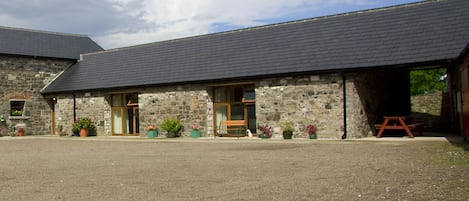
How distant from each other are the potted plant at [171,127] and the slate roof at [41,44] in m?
10.1

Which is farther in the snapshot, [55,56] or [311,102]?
[55,56]

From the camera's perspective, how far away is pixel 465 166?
7.68 meters

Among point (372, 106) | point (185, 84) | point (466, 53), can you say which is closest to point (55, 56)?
point (185, 84)

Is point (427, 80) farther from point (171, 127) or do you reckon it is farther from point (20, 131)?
point (20, 131)

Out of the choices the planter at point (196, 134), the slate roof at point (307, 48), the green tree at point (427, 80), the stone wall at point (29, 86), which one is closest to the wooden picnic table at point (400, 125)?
the slate roof at point (307, 48)

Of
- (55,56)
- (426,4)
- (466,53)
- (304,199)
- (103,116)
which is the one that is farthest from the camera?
(55,56)

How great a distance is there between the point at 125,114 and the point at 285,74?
942 cm

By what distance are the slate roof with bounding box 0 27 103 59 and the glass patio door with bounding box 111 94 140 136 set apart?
233 inches

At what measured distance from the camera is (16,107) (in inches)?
1030

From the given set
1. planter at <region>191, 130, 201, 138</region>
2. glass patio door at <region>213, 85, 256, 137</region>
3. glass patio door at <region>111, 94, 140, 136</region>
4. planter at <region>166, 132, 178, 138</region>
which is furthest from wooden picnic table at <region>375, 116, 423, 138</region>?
glass patio door at <region>111, 94, 140, 136</region>

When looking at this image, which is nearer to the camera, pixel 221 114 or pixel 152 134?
pixel 221 114

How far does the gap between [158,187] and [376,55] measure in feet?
37.0

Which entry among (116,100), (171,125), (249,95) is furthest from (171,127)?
(116,100)

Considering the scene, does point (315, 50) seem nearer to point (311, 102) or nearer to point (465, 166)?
point (311, 102)
